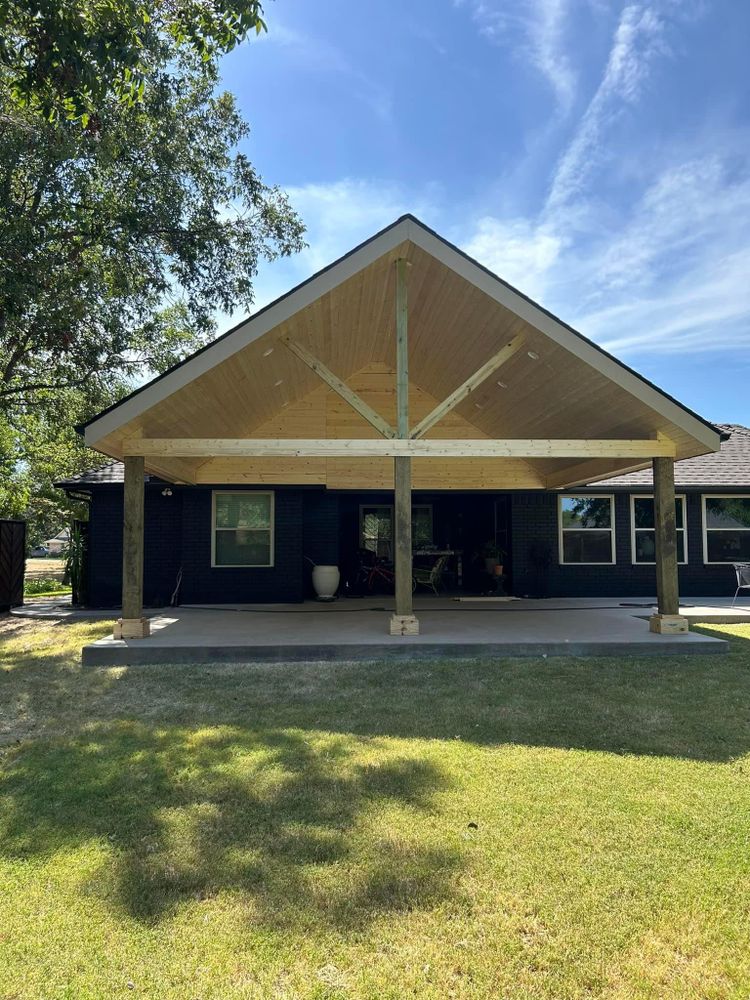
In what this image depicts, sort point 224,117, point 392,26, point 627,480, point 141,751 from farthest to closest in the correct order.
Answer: point 224,117
point 627,480
point 392,26
point 141,751

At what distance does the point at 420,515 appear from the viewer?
14.1 metres

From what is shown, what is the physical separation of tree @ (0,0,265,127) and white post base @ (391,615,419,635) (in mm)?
6247

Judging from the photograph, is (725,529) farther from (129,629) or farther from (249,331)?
(129,629)

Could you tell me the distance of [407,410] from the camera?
745 centimetres

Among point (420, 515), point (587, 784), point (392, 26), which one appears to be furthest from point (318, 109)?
point (587, 784)

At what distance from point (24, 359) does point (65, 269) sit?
4.06 m

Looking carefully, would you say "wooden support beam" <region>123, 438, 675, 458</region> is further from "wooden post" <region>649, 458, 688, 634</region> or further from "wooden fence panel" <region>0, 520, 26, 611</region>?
"wooden fence panel" <region>0, 520, 26, 611</region>

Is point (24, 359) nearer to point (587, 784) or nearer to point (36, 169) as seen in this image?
point (36, 169)

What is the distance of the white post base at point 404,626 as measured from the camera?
23.9ft

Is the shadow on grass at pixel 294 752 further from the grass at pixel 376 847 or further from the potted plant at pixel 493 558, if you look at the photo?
the potted plant at pixel 493 558

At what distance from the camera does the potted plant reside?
12539mm

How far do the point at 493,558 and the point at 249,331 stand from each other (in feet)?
26.1

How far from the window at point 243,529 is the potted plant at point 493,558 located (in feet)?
14.9

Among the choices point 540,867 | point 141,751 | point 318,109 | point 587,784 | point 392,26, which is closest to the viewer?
point 540,867
